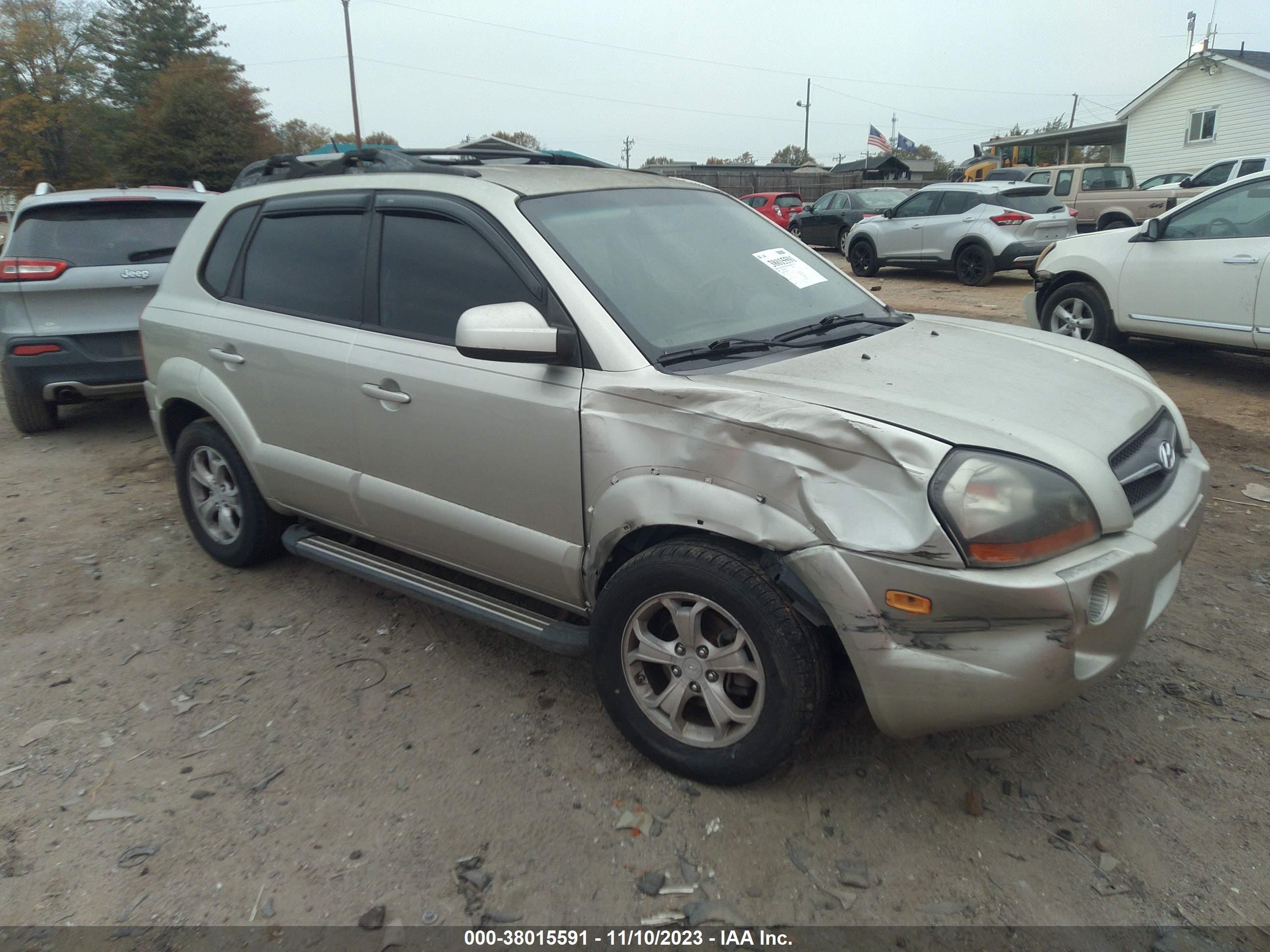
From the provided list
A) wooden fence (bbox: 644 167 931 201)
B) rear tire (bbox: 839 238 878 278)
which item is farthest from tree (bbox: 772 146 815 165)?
rear tire (bbox: 839 238 878 278)

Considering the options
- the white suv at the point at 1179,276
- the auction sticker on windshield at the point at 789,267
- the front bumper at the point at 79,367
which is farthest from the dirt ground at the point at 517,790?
the white suv at the point at 1179,276

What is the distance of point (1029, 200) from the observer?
13805 mm

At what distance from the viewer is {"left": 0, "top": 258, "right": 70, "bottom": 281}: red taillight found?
626 cm

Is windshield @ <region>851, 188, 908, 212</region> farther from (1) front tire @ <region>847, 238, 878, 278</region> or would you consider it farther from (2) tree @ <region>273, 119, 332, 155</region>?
(2) tree @ <region>273, 119, 332, 155</region>

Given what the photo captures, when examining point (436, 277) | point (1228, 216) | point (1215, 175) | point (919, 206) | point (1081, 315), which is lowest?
point (1081, 315)

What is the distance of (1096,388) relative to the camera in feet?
9.13

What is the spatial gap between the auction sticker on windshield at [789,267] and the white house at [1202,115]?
2916 centimetres

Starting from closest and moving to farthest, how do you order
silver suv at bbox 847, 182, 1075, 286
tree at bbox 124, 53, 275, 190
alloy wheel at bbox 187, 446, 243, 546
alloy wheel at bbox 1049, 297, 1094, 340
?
alloy wheel at bbox 187, 446, 243, 546 → alloy wheel at bbox 1049, 297, 1094, 340 → silver suv at bbox 847, 182, 1075, 286 → tree at bbox 124, 53, 275, 190

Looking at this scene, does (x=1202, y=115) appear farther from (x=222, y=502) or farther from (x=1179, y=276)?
(x=222, y=502)

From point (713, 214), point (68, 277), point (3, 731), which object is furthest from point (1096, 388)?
point (68, 277)

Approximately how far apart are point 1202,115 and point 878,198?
17.3m

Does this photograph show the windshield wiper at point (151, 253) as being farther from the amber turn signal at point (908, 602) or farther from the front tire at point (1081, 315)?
the front tire at point (1081, 315)

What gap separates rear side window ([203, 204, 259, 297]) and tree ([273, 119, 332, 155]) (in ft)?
108

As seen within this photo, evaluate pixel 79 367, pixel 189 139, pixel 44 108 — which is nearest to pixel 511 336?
pixel 79 367
